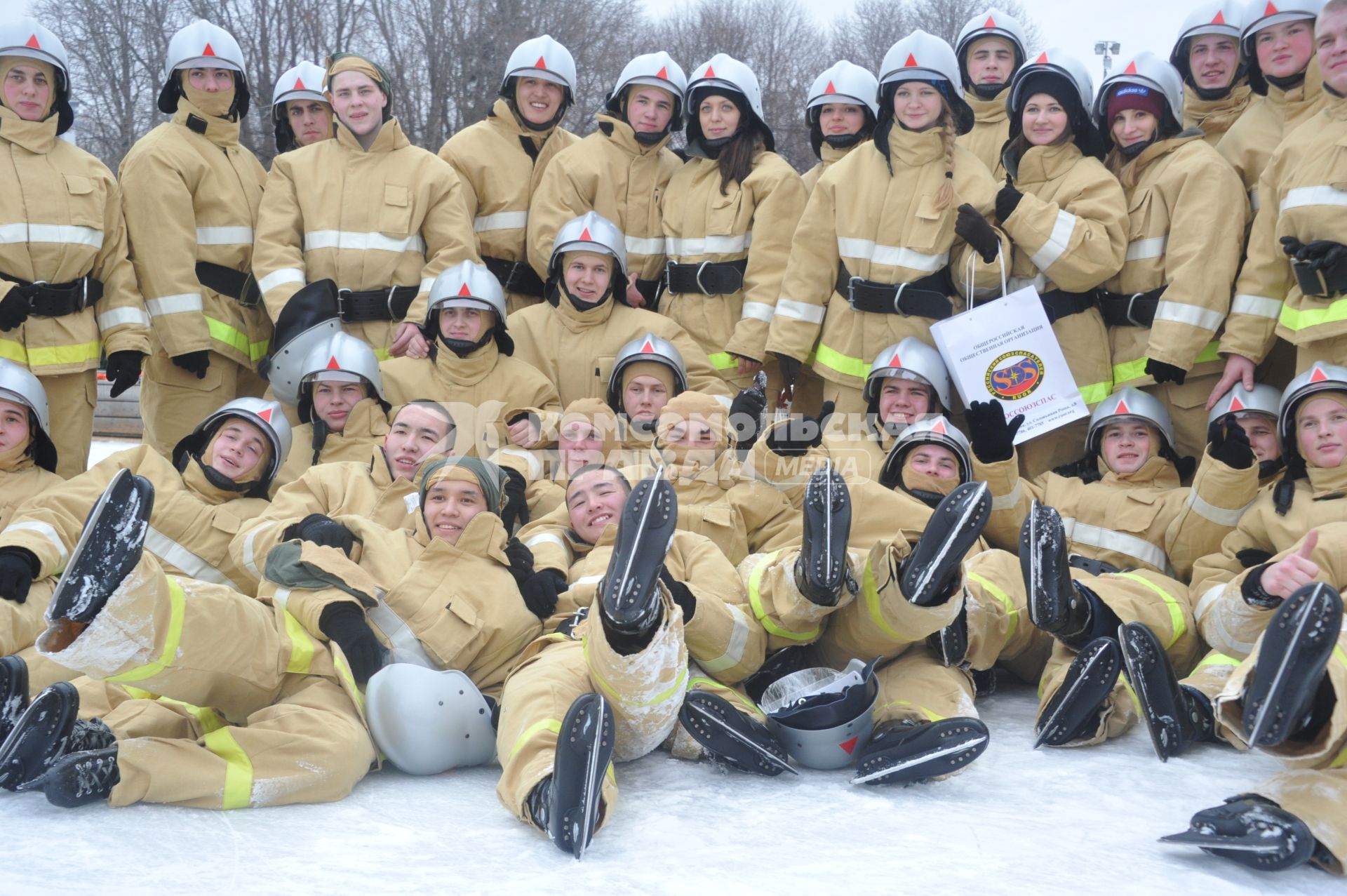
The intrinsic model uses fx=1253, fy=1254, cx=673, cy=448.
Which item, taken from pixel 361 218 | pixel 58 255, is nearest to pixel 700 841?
pixel 361 218

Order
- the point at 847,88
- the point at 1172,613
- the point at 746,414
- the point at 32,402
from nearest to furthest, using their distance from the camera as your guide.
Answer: the point at 1172,613 < the point at 32,402 < the point at 746,414 < the point at 847,88

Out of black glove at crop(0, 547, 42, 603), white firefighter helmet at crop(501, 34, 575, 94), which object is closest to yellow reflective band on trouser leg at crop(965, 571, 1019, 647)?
black glove at crop(0, 547, 42, 603)

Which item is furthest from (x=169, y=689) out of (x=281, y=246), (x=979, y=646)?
(x=281, y=246)

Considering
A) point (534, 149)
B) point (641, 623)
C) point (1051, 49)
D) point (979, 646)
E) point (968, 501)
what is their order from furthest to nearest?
point (534, 149), point (1051, 49), point (979, 646), point (968, 501), point (641, 623)

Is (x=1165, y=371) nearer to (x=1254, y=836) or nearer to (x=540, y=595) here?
(x=1254, y=836)

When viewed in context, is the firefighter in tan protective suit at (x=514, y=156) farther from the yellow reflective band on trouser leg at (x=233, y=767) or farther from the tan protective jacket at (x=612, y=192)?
the yellow reflective band on trouser leg at (x=233, y=767)

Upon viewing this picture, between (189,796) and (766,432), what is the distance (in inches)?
93.0

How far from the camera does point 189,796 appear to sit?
322 centimetres

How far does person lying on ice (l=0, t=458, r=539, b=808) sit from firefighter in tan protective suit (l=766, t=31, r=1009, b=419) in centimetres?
209

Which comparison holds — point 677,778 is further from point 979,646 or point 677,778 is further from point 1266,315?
point 1266,315

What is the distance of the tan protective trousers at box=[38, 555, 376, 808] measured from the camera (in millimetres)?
3152

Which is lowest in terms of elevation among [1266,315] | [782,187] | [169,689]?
[169,689]

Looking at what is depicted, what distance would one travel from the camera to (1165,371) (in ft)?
17.3

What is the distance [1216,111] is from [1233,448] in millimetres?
2077
